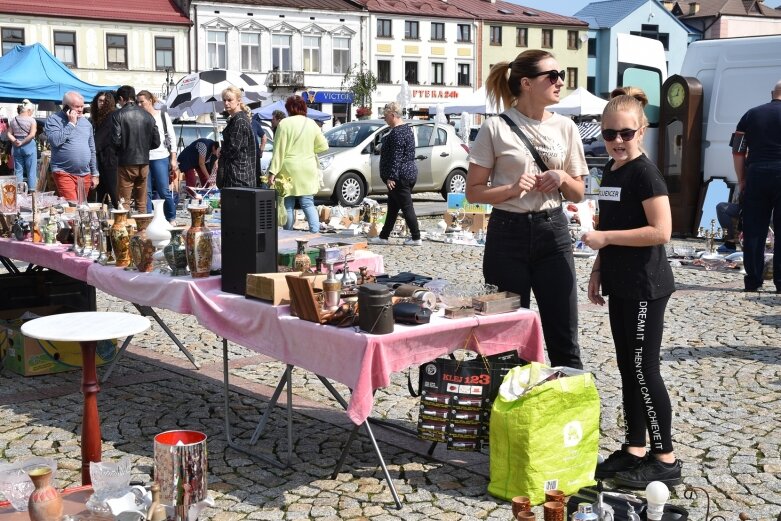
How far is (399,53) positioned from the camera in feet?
196

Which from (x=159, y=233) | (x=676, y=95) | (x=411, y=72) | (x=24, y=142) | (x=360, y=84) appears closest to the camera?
(x=159, y=233)

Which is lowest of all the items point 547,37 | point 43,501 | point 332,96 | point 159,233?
point 43,501

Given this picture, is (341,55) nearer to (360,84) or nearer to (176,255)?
(360,84)

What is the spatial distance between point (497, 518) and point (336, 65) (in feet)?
180

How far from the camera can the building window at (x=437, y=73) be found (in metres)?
61.9

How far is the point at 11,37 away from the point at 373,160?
124ft

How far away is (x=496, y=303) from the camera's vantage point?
14.2ft

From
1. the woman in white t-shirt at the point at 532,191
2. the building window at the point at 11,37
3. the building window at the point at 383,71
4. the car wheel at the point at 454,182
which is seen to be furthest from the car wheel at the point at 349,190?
the building window at the point at 383,71

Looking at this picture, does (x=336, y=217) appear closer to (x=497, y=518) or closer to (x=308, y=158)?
(x=308, y=158)

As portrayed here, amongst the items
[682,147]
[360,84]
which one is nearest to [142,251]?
[682,147]

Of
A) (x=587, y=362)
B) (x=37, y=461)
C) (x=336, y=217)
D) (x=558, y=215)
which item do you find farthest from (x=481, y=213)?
(x=37, y=461)

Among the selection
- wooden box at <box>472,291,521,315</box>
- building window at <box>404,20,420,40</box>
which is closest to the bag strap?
wooden box at <box>472,291,521,315</box>

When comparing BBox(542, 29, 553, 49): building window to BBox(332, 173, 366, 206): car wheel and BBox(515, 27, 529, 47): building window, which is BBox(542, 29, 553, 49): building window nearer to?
BBox(515, 27, 529, 47): building window

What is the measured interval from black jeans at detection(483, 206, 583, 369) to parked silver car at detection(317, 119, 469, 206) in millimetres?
12262
